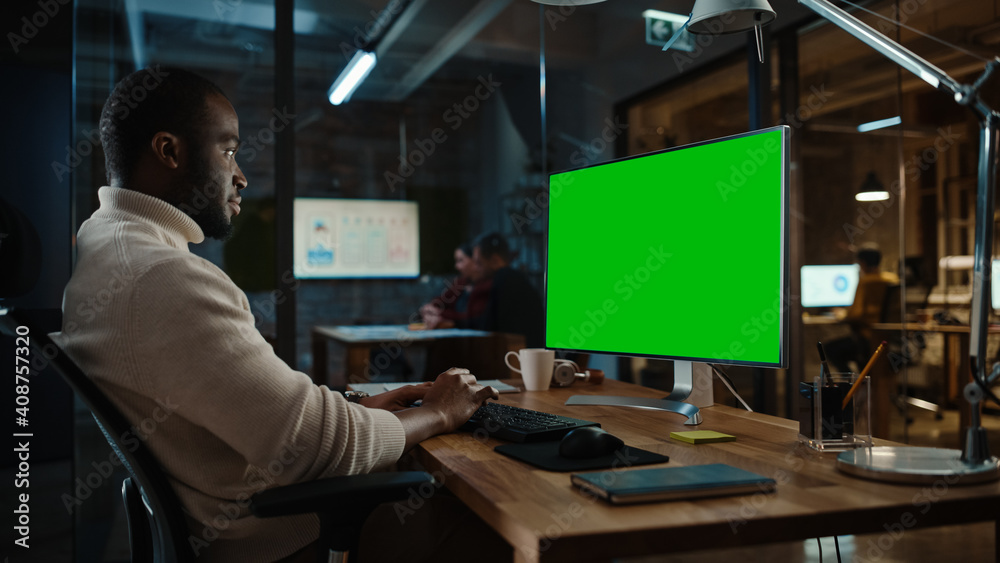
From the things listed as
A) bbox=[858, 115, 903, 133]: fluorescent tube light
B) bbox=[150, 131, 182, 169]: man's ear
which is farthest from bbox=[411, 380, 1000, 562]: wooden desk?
bbox=[858, 115, 903, 133]: fluorescent tube light

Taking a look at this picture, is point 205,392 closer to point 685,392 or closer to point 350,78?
point 685,392

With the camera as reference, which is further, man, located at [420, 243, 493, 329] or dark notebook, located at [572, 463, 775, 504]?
man, located at [420, 243, 493, 329]

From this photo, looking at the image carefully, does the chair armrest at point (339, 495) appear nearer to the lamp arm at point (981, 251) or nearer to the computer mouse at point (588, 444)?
the computer mouse at point (588, 444)

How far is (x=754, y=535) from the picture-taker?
0.76m

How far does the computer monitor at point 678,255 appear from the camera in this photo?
4.06 feet

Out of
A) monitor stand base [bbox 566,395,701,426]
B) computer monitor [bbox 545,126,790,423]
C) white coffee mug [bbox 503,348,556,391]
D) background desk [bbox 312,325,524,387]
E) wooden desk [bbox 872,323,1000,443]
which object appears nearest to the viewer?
computer monitor [bbox 545,126,790,423]

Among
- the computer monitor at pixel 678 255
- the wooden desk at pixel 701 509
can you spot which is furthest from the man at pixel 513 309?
the wooden desk at pixel 701 509

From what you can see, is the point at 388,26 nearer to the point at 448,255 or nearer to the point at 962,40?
the point at 448,255

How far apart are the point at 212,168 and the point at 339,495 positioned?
0.69 meters

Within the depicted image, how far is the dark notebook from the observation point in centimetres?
81

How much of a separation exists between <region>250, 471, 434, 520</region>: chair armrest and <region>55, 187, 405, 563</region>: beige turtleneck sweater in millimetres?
87

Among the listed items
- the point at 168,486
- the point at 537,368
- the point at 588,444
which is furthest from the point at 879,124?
the point at 168,486

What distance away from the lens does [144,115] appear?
1.21m

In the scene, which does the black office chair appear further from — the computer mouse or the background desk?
the background desk
